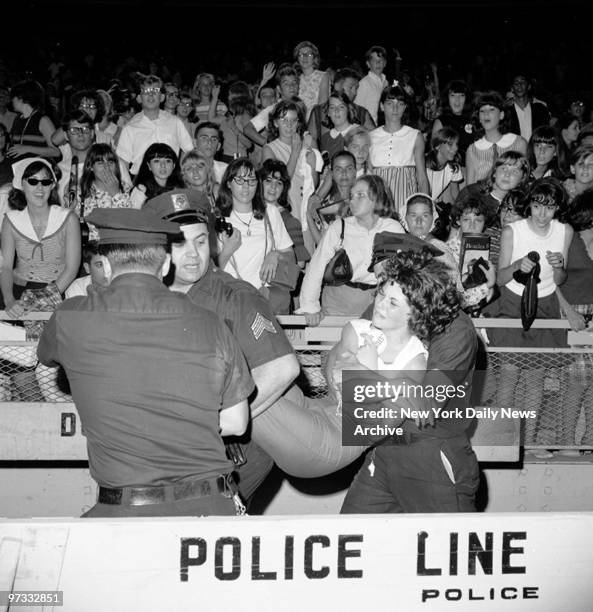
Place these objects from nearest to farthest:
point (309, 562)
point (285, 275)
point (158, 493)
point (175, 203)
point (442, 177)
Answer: point (309, 562), point (158, 493), point (175, 203), point (285, 275), point (442, 177)

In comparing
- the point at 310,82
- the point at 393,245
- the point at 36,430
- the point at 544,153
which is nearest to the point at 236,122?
the point at 310,82

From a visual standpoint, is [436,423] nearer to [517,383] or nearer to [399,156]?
[517,383]

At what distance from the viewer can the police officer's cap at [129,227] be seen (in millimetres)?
3199

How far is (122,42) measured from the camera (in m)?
17.0

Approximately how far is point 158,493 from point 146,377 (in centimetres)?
44

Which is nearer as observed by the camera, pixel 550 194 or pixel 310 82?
pixel 550 194

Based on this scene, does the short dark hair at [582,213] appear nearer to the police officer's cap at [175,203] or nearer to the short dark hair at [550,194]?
the short dark hair at [550,194]

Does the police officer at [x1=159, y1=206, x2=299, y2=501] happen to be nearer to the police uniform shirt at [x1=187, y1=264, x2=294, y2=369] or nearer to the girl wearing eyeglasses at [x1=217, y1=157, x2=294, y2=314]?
the police uniform shirt at [x1=187, y1=264, x2=294, y2=369]

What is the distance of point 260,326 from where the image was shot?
12.0ft

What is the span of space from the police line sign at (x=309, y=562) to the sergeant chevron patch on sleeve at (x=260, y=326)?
2.75ft

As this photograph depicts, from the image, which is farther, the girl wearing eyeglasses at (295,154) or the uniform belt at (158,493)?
the girl wearing eyeglasses at (295,154)

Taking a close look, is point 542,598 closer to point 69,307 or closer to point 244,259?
point 69,307

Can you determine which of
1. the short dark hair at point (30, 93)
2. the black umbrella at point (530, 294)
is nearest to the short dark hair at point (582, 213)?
the black umbrella at point (530, 294)

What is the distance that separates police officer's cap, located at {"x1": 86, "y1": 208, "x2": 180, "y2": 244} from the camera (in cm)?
320
